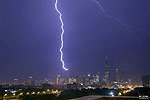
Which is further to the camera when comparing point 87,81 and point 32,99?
point 87,81

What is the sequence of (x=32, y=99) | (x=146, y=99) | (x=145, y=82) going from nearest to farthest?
1. (x=146, y=99)
2. (x=32, y=99)
3. (x=145, y=82)

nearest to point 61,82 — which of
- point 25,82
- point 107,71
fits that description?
point 25,82

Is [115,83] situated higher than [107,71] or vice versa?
[107,71]

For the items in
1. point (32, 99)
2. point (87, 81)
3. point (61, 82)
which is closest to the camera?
point (32, 99)

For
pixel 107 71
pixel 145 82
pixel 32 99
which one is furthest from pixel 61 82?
pixel 32 99

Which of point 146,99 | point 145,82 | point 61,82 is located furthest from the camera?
point 61,82

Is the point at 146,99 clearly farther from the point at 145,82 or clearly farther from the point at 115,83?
the point at 115,83

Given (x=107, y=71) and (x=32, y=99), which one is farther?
(x=107, y=71)

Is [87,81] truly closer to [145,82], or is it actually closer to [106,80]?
[106,80]

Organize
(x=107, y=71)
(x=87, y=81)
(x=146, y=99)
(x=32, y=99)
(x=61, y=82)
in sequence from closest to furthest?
1. (x=146, y=99)
2. (x=32, y=99)
3. (x=61, y=82)
4. (x=87, y=81)
5. (x=107, y=71)
